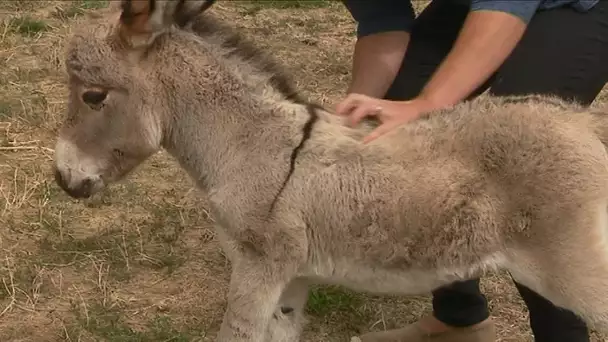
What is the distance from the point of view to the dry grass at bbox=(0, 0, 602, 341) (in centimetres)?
355

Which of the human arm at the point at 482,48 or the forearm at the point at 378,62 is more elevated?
the human arm at the point at 482,48

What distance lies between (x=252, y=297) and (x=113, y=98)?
70cm

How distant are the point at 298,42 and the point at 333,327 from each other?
11.6 feet

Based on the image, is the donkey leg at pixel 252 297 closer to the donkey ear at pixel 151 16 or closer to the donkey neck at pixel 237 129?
the donkey neck at pixel 237 129

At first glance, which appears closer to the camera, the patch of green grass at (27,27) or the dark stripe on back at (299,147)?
the dark stripe on back at (299,147)

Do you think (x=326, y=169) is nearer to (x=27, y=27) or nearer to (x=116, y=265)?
(x=116, y=265)

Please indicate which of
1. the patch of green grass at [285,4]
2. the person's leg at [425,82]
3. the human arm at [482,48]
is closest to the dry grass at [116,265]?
the person's leg at [425,82]

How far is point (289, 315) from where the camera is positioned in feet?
9.07

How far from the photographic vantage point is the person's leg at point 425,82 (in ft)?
10.3

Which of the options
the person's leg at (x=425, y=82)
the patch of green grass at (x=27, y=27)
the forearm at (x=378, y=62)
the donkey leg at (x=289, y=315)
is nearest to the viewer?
the donkey leg at (x=289, y=315)

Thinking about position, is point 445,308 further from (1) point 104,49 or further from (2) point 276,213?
(1) point 104,49

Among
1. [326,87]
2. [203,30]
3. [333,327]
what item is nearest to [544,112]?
[203,30]

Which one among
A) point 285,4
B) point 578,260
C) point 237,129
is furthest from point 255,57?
point 285,4

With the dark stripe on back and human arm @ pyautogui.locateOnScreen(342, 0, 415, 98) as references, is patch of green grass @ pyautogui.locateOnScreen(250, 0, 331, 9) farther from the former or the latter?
the dark stripe on back
